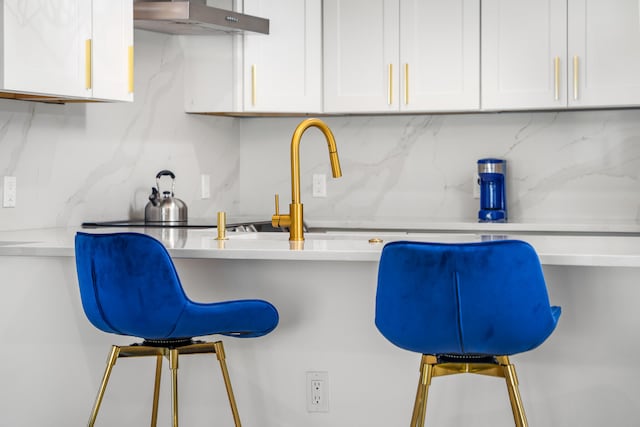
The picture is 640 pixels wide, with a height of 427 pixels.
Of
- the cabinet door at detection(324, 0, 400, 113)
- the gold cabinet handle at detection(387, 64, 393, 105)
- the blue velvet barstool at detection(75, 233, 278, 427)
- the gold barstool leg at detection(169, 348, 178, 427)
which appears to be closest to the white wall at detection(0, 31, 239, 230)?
the cabinet door at detection(324, 0, 400, 113)

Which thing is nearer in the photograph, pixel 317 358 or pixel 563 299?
pixel 563 299

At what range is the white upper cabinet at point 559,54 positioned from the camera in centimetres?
416

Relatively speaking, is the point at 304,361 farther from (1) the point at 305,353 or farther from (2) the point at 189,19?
(2) the point at 189,19

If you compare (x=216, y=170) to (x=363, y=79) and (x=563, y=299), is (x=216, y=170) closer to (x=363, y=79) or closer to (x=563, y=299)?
(x=363, y=79)

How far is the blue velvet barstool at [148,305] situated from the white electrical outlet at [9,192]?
37.5 inches

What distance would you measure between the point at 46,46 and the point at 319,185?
2.16 metres

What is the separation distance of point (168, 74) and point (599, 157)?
86.3 inches

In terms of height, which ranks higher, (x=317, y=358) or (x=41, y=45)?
(x=41, y=45)

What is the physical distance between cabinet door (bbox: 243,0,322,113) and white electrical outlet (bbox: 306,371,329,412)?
1984 millimetres

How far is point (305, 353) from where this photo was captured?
9.14 ft

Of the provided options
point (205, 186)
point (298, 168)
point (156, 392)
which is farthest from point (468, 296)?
point (205, 186)

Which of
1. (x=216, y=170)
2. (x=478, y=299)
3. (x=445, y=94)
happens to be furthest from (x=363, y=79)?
(x=478, y=299)

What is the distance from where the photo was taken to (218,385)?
2902 millimetres

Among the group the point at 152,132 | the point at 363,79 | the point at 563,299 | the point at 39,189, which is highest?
the point at 363,79
